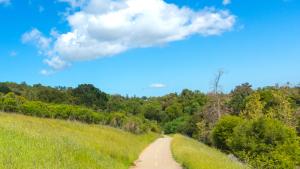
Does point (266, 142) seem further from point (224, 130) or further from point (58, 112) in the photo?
point (58, 112)

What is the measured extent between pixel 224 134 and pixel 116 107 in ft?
265

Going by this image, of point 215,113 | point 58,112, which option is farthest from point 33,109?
point 215,113

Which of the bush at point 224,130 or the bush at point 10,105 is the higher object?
the bush at point 10,105

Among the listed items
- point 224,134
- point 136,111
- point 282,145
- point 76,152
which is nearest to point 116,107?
point 136,111

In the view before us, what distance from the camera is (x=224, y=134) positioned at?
5181 cm

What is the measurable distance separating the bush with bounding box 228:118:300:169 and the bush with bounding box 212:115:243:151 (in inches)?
309

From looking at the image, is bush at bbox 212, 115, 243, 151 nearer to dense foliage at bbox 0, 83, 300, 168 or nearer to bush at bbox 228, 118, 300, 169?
dense foliage at bbox 0, 83, 300, 168

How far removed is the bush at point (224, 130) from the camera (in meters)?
50.9

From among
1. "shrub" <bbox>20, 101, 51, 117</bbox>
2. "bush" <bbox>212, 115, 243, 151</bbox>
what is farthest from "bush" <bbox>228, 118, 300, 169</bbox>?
"shrub" <bbox>20, 101, 51, 117</bbox>

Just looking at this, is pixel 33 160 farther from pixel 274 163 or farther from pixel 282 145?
pixel 282 145

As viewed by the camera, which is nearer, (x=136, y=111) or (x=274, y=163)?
(x=274, y=163)

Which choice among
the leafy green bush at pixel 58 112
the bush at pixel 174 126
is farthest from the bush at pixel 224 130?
the bush at pixel 174 126

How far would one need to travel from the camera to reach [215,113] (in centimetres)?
7275

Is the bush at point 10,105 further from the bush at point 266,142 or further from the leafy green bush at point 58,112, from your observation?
the bush at point 266,142
